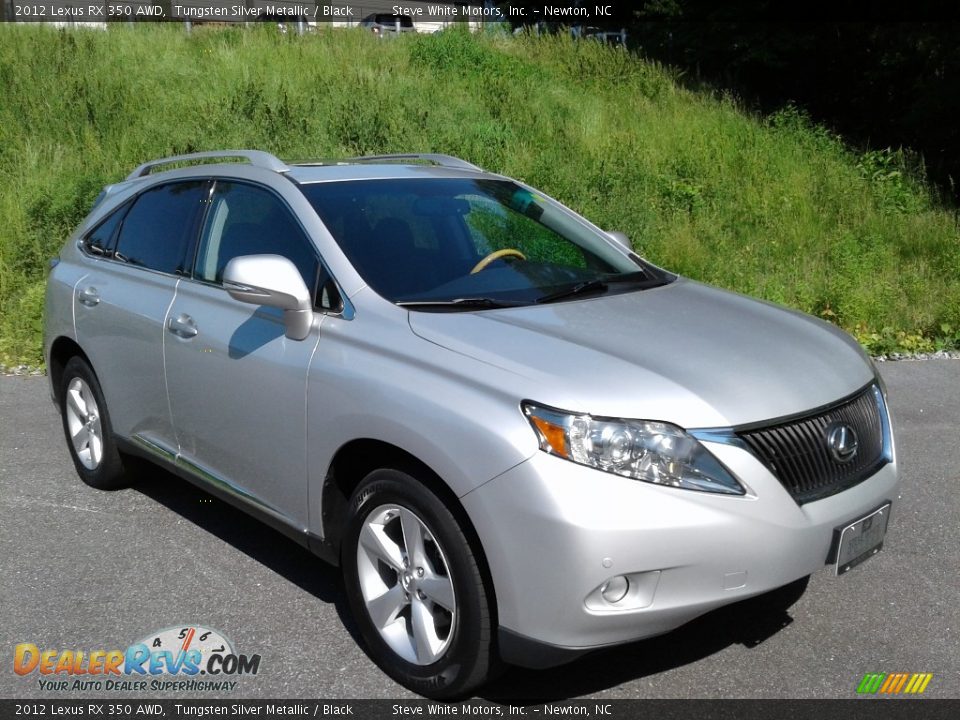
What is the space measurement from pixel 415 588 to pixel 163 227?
94.6 inches

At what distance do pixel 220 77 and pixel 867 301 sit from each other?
1007cm

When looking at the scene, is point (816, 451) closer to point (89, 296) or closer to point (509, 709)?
point (509, 709)

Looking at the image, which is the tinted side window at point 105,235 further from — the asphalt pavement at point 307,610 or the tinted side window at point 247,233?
the asphalt pavement at point 307,610

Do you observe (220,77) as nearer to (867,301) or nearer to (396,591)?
(867,301)

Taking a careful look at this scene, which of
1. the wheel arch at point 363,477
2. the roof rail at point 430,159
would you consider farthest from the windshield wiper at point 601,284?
the roof rail at point 430,159

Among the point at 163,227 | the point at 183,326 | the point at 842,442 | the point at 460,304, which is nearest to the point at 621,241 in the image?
the point at 460,304

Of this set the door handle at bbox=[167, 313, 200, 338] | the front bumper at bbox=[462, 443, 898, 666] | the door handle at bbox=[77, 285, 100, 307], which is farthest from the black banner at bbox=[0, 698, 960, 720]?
the door handle at bbox=[77, 285, 100, 307]

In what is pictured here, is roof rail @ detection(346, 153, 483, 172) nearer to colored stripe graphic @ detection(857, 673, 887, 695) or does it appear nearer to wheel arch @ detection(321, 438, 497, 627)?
wheel arch @ detection(321, 438, 497, 627)

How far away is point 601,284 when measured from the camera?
4.01 meters

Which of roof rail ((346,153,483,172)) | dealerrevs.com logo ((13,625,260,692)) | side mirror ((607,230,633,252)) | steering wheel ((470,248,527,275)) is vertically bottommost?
dealerrevs.com logo ((13,625,260,692))

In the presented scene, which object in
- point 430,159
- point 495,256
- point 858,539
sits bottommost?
point 858,539

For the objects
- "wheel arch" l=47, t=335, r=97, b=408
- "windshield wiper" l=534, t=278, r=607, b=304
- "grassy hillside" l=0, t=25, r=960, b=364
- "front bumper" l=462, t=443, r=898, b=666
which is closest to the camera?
"front bumper" l=462, t=443, r=898, b=666

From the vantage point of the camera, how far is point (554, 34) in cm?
1911

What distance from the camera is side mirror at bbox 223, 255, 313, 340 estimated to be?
3.50m
